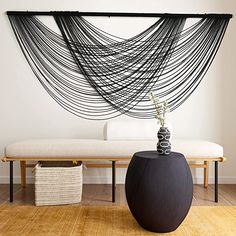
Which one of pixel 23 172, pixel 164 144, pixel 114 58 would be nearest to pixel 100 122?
pixel 114 58

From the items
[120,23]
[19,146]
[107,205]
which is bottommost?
[107,205]

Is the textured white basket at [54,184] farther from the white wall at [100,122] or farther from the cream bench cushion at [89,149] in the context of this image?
the white wall at [100,122]

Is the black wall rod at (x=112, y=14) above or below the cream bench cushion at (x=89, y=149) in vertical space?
above

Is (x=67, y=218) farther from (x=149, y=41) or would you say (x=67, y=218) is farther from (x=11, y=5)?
(x=11, y=5)

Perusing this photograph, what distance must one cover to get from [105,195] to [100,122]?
0.84 meters

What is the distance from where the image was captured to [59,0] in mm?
3627

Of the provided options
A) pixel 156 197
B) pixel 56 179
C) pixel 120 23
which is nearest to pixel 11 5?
pixel 120 23

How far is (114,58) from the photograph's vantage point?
3625mm

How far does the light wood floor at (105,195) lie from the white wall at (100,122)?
0.69ft

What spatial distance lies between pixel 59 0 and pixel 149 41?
1.06 meters

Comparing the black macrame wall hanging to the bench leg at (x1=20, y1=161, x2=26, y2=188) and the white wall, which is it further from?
the bench leg at (x1=20, y1=161, x2=26, y2=188)

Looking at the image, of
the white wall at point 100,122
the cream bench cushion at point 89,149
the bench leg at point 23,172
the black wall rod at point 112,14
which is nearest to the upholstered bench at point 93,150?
the cream bench cushion at point 89,149

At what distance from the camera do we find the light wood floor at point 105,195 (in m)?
2.91

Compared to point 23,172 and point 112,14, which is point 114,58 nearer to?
point 112,14
